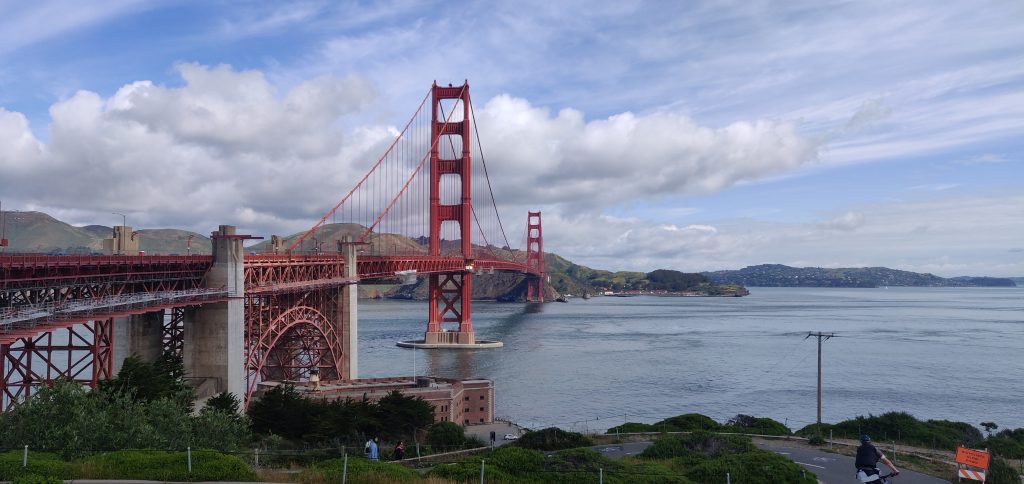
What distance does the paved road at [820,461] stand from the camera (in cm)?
1861

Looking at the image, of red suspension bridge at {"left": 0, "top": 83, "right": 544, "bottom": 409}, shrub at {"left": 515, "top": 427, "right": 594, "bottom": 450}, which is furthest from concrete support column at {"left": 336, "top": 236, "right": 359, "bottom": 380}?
shrub at {"left": 515, "top": 427, "right": 594, "bottom": 450}

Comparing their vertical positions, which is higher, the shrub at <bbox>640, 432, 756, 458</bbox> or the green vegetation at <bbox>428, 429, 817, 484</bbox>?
the green vegetation at <bbox>428, 429, 817, 484</bbox>

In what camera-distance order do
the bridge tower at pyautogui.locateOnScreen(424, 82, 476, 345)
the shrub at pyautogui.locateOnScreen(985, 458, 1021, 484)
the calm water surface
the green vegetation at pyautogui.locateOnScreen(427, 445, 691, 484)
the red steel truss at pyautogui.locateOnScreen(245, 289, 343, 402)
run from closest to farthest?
the green vegetation at pyautogui.locateOnScreen(427, 445, 691, 484), the shrub at pyautogui.locateOnScreen(985, 458, 1021, 484), the red steel truss at pyautogui.locateOnScreen(245, 289, 343, 402), the calm water surface, the bridge tower at pyautogui.locateOnScreen(424, 82, 476, 345)

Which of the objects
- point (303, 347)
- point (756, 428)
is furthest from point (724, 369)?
point (756, 428)

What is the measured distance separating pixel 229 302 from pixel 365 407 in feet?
23.4

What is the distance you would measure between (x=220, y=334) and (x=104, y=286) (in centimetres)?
603

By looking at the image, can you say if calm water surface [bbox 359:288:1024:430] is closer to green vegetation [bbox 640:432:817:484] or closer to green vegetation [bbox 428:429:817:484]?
green vegetation [bbox 640:432:817:484]

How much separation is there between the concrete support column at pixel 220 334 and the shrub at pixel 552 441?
13.2 meters

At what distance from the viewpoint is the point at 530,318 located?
134 meters

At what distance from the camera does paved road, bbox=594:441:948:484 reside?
18.6 metres

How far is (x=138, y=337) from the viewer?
28.7 metres

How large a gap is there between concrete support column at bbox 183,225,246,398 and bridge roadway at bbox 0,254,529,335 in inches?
23.5

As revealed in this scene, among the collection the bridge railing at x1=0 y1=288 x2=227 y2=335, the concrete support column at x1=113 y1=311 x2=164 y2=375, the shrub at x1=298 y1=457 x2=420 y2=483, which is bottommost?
the shrub at x1=298 y1=457 x2=420 y2=483

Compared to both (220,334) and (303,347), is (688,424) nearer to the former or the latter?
(220,334)
